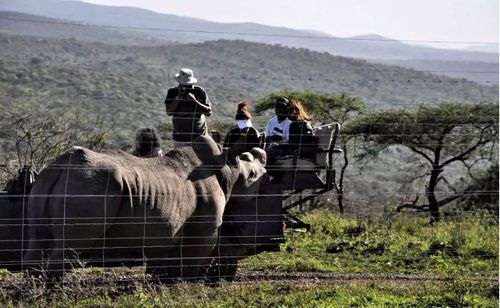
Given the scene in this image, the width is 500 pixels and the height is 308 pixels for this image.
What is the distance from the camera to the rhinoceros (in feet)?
30.6

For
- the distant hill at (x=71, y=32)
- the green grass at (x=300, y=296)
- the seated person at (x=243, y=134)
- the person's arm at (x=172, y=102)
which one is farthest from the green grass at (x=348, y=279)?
the distant hill at (x=71, y=32)

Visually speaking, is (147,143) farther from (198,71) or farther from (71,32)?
(71,32)

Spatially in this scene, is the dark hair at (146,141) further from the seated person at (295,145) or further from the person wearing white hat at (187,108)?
the seated person at (295,145)

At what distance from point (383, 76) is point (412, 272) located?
195ft

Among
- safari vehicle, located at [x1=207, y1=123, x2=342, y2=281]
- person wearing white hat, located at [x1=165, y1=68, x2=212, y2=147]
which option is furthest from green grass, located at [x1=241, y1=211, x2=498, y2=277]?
person wearing white hat, located at [x1=165, y1=68, x2=212, y2=147]

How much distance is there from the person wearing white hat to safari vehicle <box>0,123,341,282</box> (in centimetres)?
91

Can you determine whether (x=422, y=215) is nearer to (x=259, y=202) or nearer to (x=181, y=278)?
(x=259, y=202)

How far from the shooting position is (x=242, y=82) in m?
58.4

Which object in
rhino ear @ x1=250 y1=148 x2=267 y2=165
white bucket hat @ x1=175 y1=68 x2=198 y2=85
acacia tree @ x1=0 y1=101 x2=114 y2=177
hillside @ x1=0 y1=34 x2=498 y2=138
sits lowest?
hillside @ x1=0 y1=34 x2=498 y2=138

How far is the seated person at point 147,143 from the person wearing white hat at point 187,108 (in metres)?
0.41

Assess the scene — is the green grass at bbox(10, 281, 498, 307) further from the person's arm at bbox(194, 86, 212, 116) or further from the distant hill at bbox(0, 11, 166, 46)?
the distant hill at bbox(0, 11, 166, 46)

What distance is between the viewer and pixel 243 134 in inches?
454

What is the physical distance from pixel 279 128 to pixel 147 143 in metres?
2.08

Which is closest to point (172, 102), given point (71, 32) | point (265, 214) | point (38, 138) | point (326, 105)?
point (265, 214)
